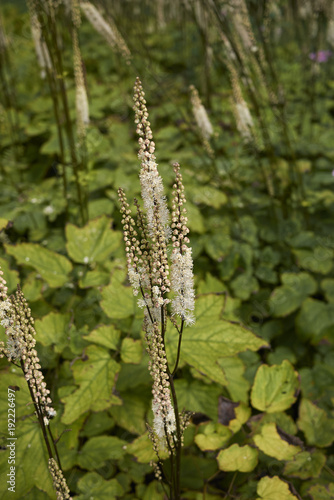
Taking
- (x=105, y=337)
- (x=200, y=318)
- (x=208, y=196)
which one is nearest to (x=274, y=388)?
(x=200, y=318)

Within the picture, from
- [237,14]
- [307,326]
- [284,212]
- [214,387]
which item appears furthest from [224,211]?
[214,387]

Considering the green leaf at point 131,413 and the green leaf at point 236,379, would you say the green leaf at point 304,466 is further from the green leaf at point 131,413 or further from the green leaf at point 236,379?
the green leaf at point 131,413

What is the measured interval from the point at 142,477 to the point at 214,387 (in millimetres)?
443

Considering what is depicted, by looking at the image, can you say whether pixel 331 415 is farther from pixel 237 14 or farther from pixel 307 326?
pixel 237 14

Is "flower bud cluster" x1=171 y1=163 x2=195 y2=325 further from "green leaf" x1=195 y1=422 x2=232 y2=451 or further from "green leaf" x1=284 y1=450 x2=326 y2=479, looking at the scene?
"green leaf" x1=284 y1=450 x2=326 y2=479

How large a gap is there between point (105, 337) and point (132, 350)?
11cm

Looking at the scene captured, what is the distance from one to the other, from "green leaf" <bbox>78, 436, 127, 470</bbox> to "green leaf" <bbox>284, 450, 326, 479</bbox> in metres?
0.61

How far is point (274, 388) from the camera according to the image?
150cm

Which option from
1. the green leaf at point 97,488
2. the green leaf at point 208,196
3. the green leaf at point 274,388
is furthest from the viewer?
the green leaf at point 208,196

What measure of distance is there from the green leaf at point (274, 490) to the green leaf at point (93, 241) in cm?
107

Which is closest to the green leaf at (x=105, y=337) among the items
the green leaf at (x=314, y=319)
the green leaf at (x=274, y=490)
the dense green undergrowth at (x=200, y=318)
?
the dense green undergrowth at (x=200, y=318)

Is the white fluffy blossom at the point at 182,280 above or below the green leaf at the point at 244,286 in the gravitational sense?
above

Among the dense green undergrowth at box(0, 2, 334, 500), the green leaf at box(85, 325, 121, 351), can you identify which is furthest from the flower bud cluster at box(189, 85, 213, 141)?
the green leaf at box(85, 325, 121, 351)

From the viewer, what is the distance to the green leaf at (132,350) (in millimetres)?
1385
